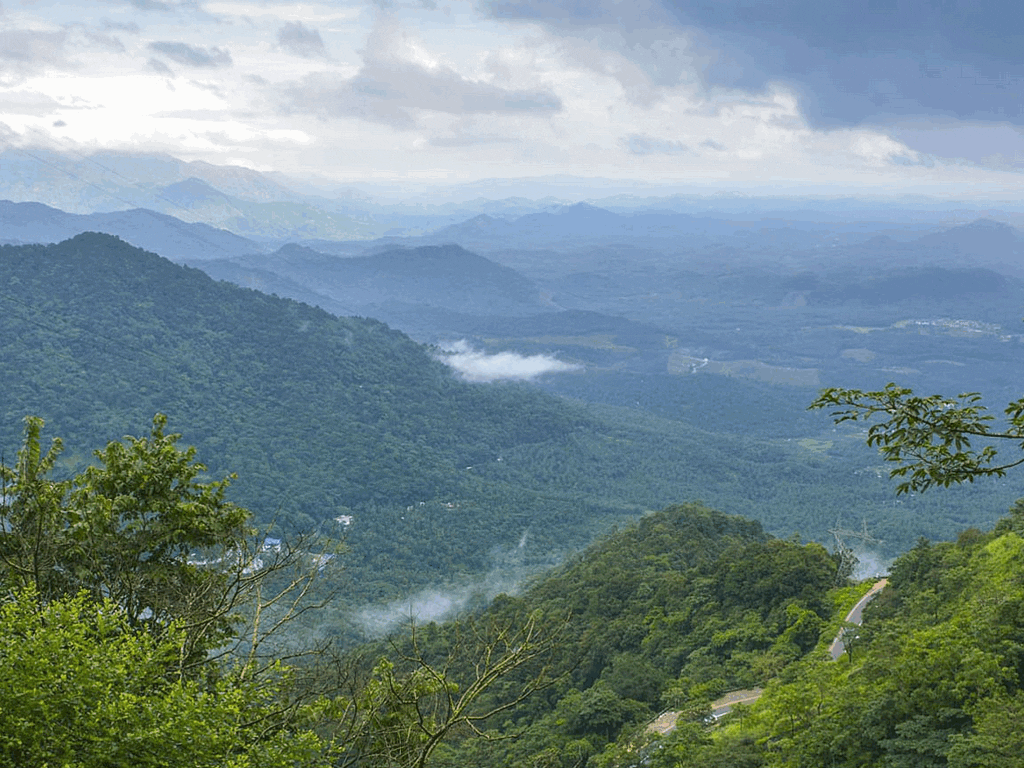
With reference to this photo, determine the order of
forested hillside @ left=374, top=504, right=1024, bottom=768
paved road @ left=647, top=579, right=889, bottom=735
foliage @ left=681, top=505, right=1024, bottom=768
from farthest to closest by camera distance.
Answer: paved road @ left=647, top=579, right=889, bottom=735, forested hillside @ left=374, top=504, right=1024, bottom=768, foliage @ left=681, top=505, right=1024, bottom=768

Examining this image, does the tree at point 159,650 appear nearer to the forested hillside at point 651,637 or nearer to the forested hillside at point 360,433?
the forested hillside at point 651,637

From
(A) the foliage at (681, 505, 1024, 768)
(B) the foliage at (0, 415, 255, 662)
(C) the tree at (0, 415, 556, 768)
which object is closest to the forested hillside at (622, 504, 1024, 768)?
(A) the foliage at (681, 505, 1024, 768)

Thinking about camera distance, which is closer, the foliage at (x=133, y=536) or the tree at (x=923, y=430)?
the tree at (x=923, y=430)

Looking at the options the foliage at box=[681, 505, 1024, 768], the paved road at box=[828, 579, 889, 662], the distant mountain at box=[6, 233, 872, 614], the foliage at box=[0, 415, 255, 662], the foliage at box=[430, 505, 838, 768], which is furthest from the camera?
the distant mountain at box=[6, 233, 872, 614]

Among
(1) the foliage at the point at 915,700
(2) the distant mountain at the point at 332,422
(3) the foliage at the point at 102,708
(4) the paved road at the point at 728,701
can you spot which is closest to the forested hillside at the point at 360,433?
A: (2) the distant mountain at the point at 332,422

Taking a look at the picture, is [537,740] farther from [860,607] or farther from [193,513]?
[193,513]

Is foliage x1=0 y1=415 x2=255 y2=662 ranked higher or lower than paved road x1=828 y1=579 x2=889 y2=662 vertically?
higher

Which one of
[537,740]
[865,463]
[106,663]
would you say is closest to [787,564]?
[537,740]

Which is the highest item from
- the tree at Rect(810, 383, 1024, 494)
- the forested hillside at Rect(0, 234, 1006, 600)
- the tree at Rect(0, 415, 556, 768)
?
the tree at Rect(810, 383, 1024, 494)

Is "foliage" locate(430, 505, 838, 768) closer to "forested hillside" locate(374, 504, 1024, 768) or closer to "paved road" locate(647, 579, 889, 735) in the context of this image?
"forested hillside" locate(374, 504, 1024, 768)

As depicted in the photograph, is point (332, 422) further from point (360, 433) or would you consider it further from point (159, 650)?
point (159, 650)

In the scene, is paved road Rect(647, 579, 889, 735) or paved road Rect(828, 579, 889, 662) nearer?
paved road Rect(647, 579, 889, 735)

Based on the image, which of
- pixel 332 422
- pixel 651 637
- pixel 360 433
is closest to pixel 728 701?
pixel 651 637
